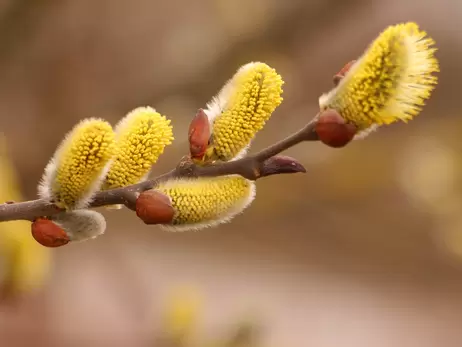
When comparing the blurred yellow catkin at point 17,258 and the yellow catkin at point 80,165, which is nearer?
the yellow catkin at point 80,165

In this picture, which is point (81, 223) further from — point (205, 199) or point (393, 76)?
point (393, 76)

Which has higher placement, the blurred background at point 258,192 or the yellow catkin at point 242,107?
the yellow catkin at point 242,107

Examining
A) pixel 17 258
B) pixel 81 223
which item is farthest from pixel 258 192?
pixel 81 223

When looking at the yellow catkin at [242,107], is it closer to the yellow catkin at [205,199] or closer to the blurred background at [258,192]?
the yellow catkin at [205,199]

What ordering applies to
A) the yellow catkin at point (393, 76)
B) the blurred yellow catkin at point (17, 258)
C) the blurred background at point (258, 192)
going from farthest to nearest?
the blurred background at point (258, 192), the blurred yellow catkin at point (17, 258), the yellow catkin at point (393, 76)

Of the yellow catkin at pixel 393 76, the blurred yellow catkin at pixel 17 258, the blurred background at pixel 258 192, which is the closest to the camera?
Result: the yellow catkin at pixel 393 76

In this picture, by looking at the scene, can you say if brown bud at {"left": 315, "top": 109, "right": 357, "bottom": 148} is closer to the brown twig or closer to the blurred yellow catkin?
the brown twig

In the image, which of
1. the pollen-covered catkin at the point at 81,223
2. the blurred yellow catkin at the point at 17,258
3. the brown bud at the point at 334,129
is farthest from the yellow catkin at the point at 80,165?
the blurred yellow catkin at the point at 17,258
